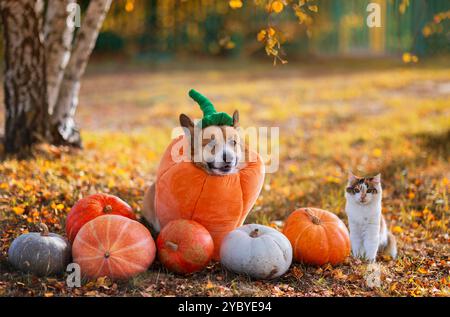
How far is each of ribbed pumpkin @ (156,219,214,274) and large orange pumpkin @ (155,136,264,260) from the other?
0.15 meters

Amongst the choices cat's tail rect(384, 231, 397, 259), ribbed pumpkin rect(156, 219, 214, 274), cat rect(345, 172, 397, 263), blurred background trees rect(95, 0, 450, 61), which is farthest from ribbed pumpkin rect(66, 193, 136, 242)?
blurred background trees rect(95, 0, 450, 61)

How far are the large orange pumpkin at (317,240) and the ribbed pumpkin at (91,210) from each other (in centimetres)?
130

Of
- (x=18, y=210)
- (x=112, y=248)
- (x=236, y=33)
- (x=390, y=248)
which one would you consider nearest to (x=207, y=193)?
(x=112, y=248)

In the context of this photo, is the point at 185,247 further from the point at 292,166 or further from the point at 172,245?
the point at 292,166

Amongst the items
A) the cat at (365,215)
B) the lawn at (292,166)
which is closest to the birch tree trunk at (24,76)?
the lawn at (292,166)

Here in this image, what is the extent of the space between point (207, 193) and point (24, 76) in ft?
11.0

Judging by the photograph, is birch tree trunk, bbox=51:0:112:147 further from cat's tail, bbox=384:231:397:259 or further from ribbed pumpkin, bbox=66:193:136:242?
cat's tail, bbox=384:231:397:259

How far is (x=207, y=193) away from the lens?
14.6 ft

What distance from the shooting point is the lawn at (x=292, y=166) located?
421 cm

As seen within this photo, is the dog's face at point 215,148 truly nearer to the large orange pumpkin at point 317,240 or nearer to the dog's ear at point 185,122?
the dog's ear at point 185,122

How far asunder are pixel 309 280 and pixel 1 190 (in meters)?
3.09

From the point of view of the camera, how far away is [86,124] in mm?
11312

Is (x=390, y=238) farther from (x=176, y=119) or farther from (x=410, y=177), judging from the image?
(x=176, y=119)
